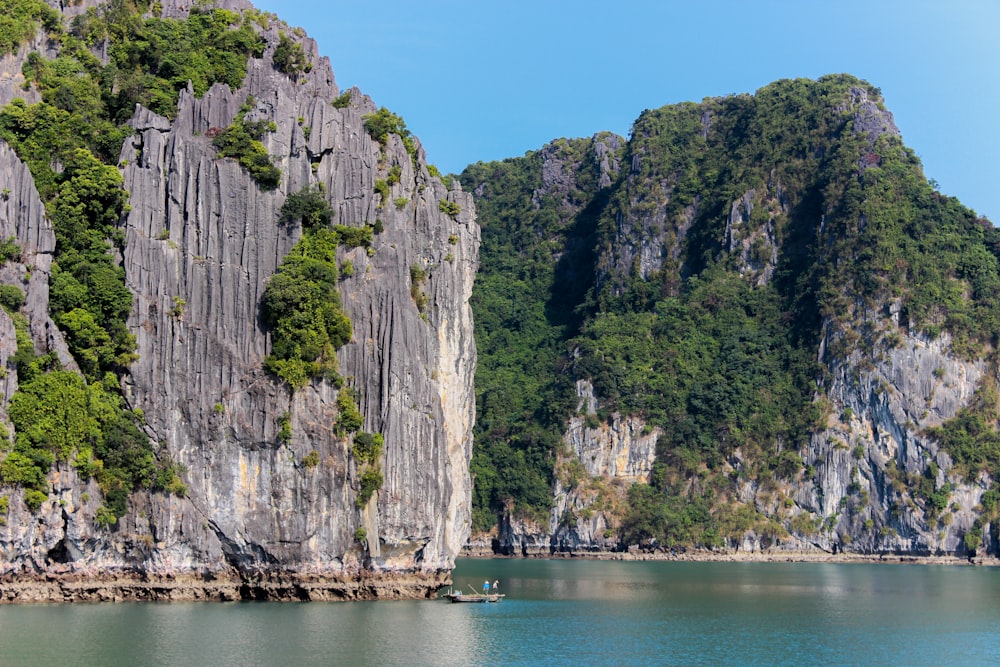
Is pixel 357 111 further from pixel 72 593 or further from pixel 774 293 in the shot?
pixel 774 293

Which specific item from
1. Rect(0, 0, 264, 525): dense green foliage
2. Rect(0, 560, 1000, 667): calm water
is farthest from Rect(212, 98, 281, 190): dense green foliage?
Rect(0, 560, 1000, 667): calm water

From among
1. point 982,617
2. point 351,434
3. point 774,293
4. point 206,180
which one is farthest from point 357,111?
point 774,293

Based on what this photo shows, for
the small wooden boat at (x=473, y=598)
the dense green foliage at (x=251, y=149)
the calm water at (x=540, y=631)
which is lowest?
the calm water at (x=540, y=631)

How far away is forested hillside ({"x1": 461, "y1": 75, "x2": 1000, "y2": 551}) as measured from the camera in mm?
124188

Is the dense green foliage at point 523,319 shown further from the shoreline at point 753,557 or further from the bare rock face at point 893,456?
the bare rock face at point 893,456

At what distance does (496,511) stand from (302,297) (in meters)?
81.6

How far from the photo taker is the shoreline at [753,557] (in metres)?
117

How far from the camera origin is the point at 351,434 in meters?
54.1

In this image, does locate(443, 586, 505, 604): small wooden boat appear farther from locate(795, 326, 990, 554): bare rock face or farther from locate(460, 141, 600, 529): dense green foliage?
locate(795, 326, 990, 554): bare rock face

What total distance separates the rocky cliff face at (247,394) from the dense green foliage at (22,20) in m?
8.89

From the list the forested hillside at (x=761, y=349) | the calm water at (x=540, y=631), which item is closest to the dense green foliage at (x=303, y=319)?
the calm water at (x=540, y=631)

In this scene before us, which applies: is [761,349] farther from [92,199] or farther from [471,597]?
[92,199]

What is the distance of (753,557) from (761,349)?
28036 millimetres

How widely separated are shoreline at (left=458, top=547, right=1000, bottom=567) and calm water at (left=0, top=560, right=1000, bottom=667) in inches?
1967
